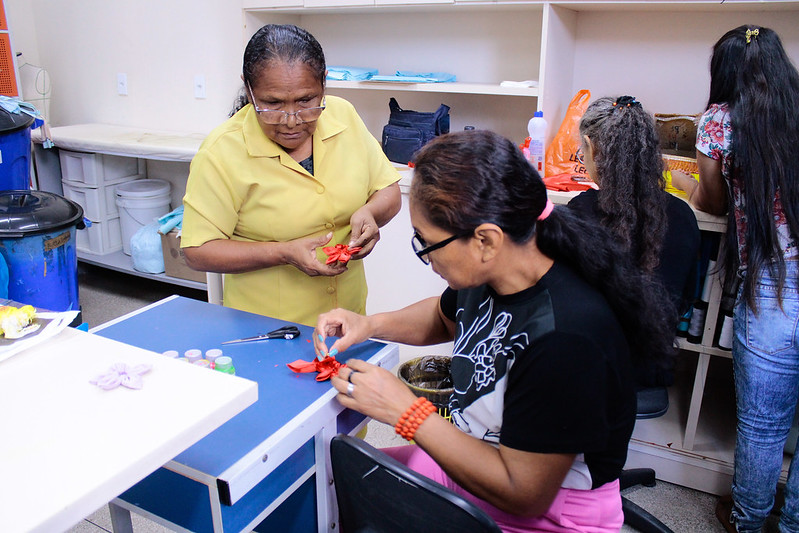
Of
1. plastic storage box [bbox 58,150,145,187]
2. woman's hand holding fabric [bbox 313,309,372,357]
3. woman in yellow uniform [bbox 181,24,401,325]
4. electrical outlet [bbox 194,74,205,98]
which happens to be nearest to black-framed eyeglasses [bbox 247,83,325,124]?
woman in yellow uniform [bbox 181,24,401,325]

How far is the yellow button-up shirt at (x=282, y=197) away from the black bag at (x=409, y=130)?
3.31 ft

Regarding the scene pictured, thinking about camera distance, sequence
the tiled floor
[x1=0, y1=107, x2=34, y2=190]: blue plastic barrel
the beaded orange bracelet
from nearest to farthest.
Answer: the beaded orange bracelet, the tiled floor, [x1=0, y1=107, x2=34, y2=190]: blue plastic barrel

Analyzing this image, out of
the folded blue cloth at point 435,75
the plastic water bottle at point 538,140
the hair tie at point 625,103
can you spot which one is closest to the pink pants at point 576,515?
the hair tie at point 625,103

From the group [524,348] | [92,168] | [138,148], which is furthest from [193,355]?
[92,168]

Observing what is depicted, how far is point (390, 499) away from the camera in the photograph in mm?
1039

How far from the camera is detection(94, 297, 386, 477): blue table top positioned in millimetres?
1118

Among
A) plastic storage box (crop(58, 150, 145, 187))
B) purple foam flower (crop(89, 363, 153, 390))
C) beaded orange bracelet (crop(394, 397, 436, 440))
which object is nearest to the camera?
purple foam flower (crop(89, 363, 153, 390))

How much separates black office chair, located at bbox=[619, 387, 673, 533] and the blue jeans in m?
0.23

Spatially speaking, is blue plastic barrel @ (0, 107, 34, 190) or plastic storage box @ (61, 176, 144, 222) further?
plastic storage box @ (61, 176, 144, 222)

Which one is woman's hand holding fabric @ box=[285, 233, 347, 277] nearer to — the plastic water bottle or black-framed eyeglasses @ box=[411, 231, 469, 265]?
black-framed eyeglasses @ box=[411, 231, 469, 265]

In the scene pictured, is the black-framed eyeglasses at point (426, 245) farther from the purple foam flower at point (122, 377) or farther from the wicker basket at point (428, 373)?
the wicker basket at point (428, 373)

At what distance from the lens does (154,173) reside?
408 centimetres

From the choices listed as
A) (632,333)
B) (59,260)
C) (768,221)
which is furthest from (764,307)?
(59,260)

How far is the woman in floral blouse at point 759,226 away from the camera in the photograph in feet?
5.61
